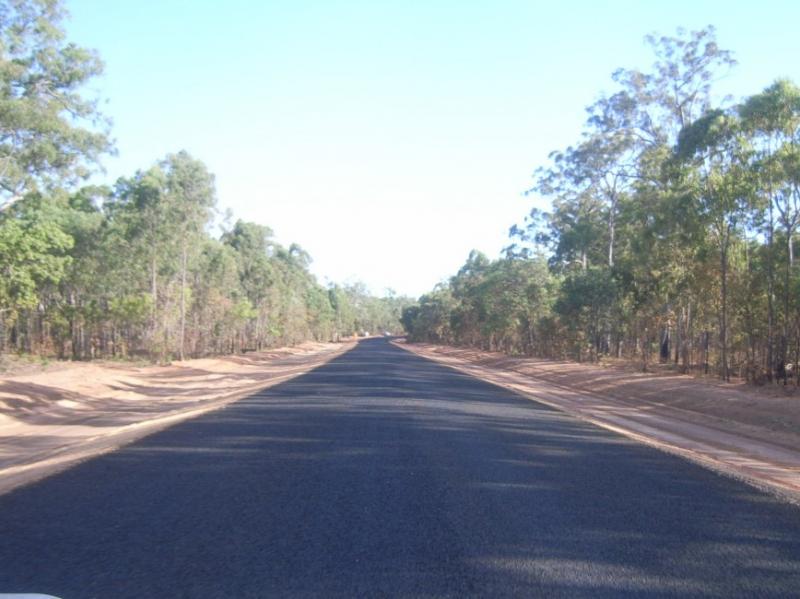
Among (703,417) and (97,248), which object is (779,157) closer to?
(703,417)

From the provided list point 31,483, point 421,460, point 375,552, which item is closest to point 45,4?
point 31,483

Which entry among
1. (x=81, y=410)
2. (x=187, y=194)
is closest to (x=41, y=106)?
(x=81, y=410)

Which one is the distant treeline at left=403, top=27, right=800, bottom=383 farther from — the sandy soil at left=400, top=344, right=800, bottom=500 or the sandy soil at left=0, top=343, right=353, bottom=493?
the sandy soil at left=0, top=343, right=353, bottom=493

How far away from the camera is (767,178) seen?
2130 cm

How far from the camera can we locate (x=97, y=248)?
3897 centimetres

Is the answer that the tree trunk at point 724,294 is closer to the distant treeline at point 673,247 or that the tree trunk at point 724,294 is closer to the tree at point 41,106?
the distant treeline at point 673,247

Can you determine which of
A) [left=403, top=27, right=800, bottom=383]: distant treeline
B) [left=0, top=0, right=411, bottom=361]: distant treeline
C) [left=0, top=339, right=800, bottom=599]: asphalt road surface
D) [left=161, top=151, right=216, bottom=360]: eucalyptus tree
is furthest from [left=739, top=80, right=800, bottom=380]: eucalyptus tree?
[left=161, top=151, right=216, bottom=360]: eucalyptus tree

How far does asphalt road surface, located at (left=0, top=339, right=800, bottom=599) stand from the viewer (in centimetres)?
521

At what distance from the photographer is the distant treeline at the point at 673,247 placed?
71.7 ft

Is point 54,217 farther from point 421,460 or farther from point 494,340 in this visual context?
point 494,340

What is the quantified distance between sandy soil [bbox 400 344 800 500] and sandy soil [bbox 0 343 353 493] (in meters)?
9.89

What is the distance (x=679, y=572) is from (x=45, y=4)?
861 inches

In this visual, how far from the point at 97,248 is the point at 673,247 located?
99.0ft

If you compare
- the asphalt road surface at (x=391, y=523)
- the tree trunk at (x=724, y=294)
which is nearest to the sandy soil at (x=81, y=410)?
the asphalt road surface at (x=391, y=523)
